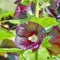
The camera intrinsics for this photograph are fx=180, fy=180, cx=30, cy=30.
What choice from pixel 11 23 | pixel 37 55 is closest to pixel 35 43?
pixel 37 55

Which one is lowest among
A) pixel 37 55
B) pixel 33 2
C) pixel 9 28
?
pixel 37 55

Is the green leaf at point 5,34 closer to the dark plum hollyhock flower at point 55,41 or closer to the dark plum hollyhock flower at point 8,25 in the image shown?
the dark plum hollyhock flower at point 8,25

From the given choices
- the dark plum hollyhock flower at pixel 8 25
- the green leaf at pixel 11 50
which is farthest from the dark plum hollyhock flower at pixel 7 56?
the dark plum hollyhock flower at pixel 8 25

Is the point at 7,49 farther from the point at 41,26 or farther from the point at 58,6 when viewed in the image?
the point at 58,6

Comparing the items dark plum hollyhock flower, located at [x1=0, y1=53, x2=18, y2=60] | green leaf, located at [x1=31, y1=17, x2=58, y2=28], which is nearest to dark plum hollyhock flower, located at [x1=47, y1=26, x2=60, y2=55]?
green leaf, located at [x1=31, y1=17, x2=58, y2=28]

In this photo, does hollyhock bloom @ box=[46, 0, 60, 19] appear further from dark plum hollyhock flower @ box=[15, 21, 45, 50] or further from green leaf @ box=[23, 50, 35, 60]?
green leaf @ box=[23, 50, 35, 60]

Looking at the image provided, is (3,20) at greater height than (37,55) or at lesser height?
greater
